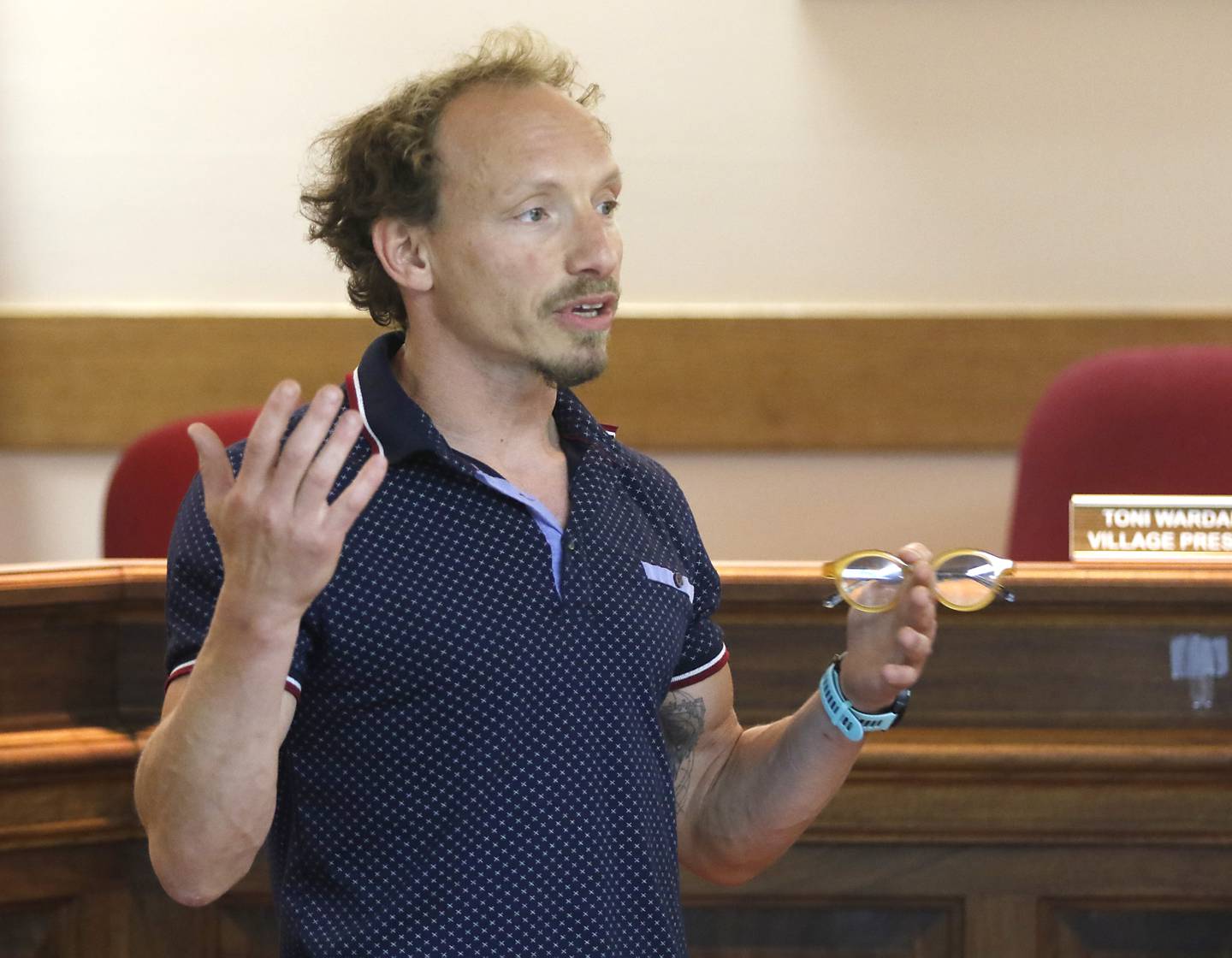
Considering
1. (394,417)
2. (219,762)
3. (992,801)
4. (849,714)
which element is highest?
(394,417)

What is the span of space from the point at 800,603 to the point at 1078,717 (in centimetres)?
32

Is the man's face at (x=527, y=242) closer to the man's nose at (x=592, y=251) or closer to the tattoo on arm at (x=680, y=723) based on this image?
the man's nose at (x=592, y=251)

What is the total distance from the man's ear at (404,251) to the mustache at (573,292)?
0.12 m

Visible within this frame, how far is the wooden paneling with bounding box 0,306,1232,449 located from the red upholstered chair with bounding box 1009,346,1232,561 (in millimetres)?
592

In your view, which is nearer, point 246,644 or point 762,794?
point 246,644

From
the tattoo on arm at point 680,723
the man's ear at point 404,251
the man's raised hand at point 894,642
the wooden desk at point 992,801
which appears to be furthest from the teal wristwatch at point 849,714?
the man's ear at point 404,251

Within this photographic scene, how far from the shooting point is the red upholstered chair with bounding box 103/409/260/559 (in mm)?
2381

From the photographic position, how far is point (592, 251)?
1291mm

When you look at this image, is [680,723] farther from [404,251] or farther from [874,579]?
[404,251]

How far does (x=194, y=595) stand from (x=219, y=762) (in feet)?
0.54

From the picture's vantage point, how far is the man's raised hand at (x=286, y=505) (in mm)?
947

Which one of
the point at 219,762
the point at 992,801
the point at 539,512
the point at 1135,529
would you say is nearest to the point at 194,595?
the point at 219,762

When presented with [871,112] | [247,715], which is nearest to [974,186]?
[871,112]

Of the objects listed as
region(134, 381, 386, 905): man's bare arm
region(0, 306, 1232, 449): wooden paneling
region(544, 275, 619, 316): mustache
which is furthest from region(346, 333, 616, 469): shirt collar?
region(0, 306, 1232, 449): wooden paneling
